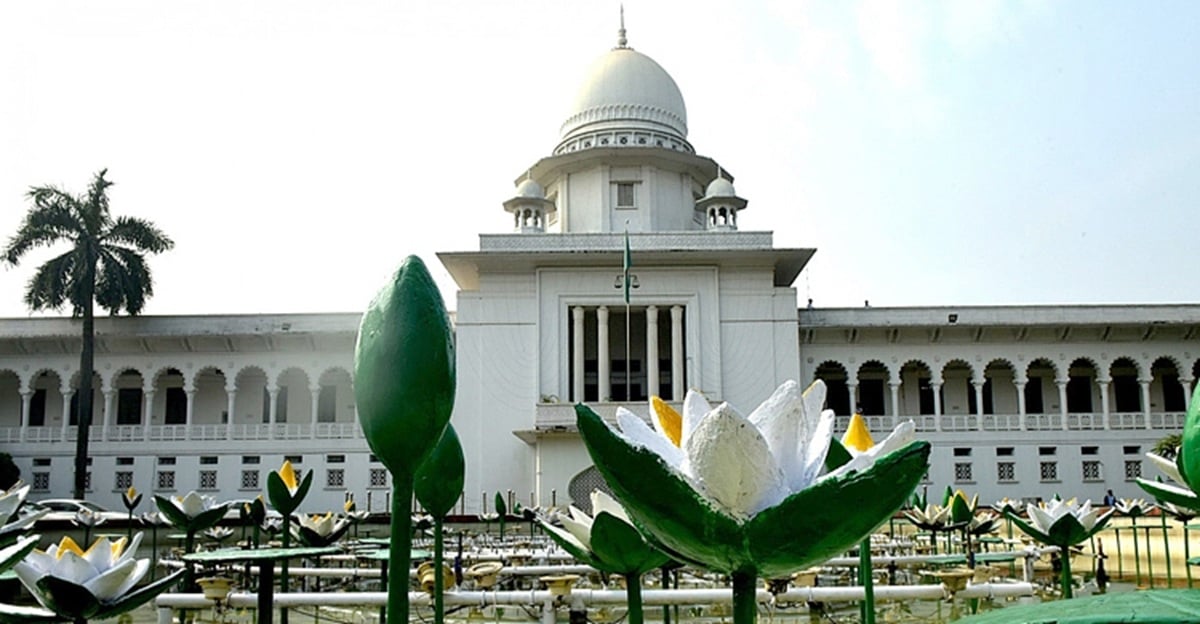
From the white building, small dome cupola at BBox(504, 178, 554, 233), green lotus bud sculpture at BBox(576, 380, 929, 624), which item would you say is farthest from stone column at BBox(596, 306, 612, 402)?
green lotus bud sculpture at BBox(576, 380, 929, 624)

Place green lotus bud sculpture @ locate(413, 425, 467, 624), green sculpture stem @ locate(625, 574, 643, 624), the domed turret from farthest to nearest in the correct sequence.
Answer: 1. the domed turret
2. green lotus bud sculpture @ locate(413, 425, 467, 624)
3. green sculpture stem @ locate(625, 574, 643, 624)

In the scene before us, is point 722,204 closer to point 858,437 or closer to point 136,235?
point 136,235

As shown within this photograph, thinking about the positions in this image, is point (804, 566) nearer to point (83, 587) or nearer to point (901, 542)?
point (83, 587)

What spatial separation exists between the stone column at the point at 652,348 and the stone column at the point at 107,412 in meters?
15.1

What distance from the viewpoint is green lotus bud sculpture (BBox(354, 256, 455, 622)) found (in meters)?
1.47

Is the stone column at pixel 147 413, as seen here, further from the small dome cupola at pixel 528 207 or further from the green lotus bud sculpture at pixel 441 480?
the green lotus bud sculpture at pixel 441 480

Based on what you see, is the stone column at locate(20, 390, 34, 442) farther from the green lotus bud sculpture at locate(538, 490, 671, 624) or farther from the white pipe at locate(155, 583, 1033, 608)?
the green lotus bud sculpture at locate(538, 490, 671, 624)

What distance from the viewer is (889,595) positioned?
475cm

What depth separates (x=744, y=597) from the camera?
1.16 meters

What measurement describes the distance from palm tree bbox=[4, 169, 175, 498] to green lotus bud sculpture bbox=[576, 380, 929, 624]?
27330 millimetres

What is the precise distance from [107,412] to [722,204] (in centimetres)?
1804

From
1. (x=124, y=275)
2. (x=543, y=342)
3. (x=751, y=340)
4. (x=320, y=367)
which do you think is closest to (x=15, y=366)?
(x=124, y=275)

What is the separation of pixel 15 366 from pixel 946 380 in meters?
27.0

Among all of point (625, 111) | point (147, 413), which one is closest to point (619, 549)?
point (625, 111)
